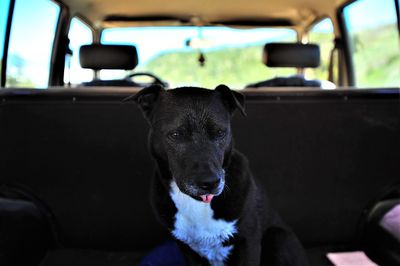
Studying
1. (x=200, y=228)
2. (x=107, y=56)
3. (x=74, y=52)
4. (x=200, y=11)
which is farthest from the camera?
(x=200, y=11)

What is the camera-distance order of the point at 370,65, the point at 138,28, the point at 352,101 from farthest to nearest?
the point at 370,65, the point at 138,28, the point at 352,101

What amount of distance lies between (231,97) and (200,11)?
222cm

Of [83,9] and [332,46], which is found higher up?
[83,9]

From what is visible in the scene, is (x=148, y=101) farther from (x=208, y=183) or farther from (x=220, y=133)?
(x=208, y=183)

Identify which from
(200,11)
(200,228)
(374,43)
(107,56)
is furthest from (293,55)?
(374,43)

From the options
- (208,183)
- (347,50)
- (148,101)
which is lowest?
(208,183)

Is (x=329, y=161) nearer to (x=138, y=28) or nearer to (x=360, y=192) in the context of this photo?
(x=360, y=192)

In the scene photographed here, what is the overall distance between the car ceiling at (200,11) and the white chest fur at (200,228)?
2.26 metres

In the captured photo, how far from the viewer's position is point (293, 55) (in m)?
3.15

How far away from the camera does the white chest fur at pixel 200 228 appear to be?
84.9 inches

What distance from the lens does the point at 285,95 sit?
247 centimetres

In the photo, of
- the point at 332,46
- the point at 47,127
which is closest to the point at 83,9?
the point at 47,127

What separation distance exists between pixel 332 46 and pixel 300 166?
2084mm

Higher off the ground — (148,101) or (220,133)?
(148,101)
